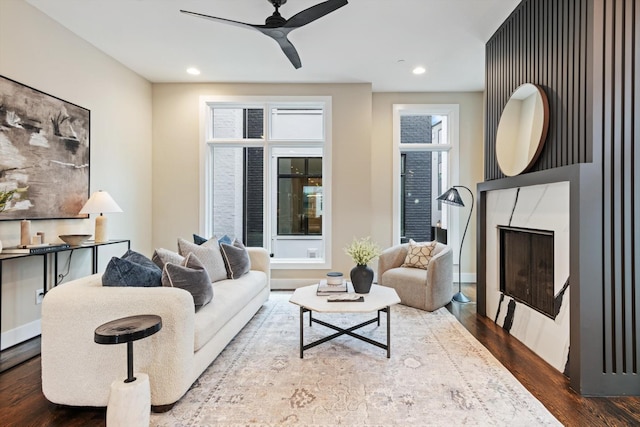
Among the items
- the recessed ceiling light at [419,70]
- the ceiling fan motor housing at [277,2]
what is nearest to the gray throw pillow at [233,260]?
the ceiling fan motor housing at [277,2]

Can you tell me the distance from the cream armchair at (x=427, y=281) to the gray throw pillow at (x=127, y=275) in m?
2.74

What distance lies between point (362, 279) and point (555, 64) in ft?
7.47

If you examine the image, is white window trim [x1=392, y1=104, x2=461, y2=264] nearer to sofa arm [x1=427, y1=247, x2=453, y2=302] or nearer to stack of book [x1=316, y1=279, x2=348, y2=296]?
sofa arm [x1=427, y1=247, x2=453, y2=302]

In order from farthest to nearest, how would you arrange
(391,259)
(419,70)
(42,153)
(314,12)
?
(419,70), (391,259), (42,153), (314,12)

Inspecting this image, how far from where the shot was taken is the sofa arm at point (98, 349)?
1.91m

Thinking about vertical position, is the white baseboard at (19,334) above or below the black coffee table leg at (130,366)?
below

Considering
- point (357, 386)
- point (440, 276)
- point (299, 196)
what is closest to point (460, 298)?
point (440, 276)

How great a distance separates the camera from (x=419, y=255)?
14.0ft

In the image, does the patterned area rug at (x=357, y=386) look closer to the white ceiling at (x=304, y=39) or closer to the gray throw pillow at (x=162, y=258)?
the gray throw pillow at (x=162, y=258)

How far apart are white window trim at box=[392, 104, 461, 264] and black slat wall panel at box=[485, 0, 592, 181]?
2.01 m

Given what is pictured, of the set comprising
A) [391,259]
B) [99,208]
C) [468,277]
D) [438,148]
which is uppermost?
[438,148]

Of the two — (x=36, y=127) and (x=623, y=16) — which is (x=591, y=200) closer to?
(x=623, y=16)

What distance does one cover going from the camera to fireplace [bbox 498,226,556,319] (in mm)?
2613

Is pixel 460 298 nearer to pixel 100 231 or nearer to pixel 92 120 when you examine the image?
pixel 100 231
